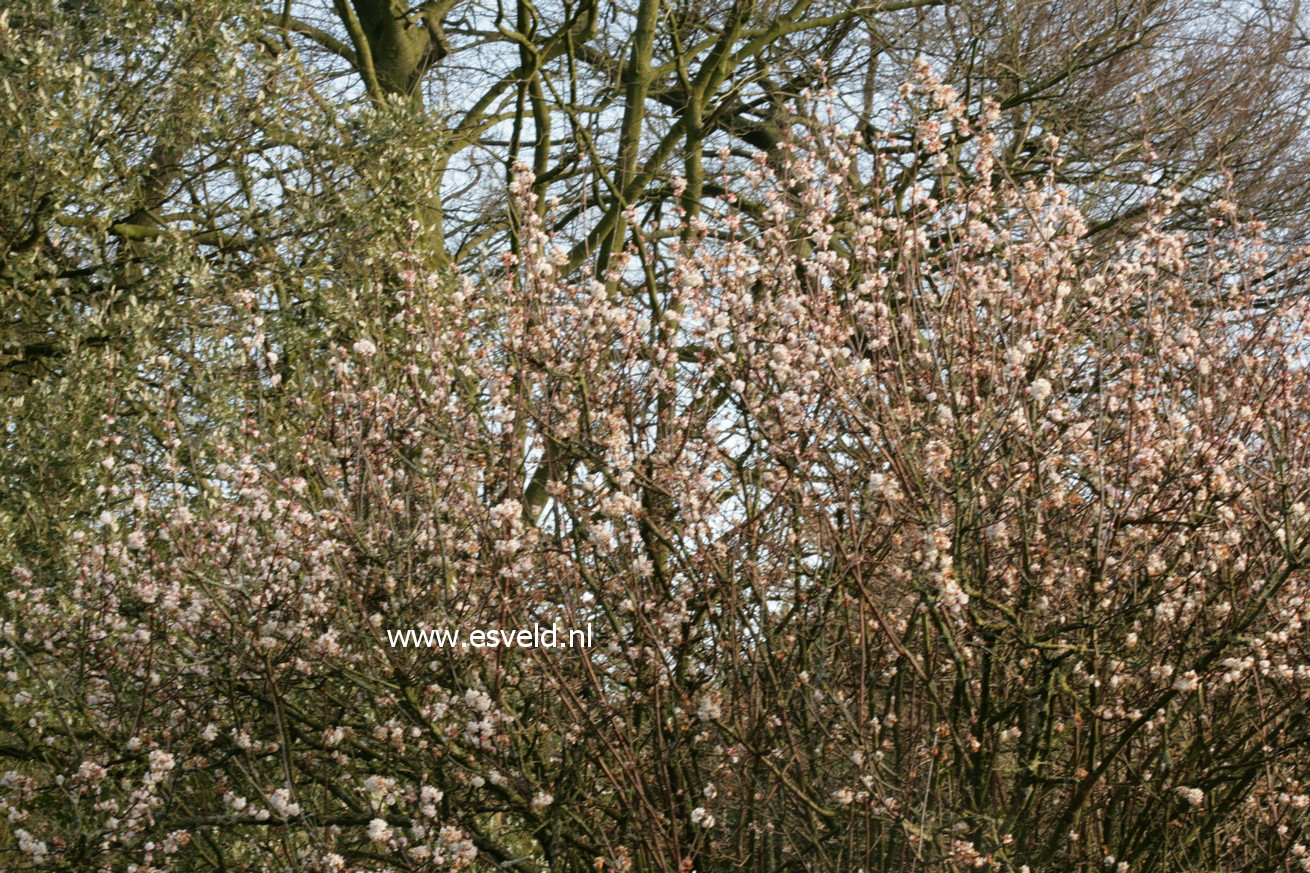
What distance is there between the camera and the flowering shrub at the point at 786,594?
4301 millimetres

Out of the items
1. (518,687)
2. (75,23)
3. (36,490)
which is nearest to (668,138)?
(75,23)

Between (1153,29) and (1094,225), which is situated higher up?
(1153,29)

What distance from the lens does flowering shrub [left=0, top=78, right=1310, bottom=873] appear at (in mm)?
4301

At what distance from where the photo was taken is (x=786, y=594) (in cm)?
527

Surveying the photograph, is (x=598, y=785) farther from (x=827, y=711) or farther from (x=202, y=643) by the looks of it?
(x=202, y=643)

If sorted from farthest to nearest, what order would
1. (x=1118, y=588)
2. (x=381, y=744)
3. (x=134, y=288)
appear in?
(x=134, y=288) → (x=381, y=744) → (x=1118, y=588)

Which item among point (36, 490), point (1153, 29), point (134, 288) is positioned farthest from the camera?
point (1153, 29)

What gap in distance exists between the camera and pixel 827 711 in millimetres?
4512

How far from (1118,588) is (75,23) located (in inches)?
226

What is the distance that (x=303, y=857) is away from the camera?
5023 millimetres

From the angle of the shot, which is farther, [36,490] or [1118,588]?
[36,490]

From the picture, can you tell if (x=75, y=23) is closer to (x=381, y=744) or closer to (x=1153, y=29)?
(x=381, y=744)

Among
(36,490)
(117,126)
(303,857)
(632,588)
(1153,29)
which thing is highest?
(1153,29)

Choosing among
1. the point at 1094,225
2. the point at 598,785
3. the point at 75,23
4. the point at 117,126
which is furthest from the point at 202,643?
the point at 1094,225
